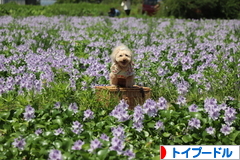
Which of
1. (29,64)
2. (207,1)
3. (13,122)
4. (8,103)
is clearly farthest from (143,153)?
(207,1)

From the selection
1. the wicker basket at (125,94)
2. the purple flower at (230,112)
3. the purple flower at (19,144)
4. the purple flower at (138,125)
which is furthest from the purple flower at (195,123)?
the purple flower at (19,144)

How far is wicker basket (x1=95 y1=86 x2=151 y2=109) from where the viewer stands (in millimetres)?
4273

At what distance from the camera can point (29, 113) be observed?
11.4ft

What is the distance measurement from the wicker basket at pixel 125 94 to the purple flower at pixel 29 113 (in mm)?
879

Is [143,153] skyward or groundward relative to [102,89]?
groundward

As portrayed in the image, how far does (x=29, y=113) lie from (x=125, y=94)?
1.24 metres

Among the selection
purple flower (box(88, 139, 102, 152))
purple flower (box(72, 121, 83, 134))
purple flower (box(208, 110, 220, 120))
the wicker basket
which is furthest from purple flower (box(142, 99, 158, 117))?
the wicker basket

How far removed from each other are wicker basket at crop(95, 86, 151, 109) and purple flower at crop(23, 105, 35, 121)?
34.6 inches

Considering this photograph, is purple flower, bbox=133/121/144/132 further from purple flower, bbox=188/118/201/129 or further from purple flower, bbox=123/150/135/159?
purple flower, bbox=123/150/135/159

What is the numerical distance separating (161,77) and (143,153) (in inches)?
96.5

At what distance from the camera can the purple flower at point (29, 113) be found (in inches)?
137

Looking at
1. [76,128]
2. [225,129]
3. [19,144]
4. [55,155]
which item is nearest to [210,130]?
[225,129]

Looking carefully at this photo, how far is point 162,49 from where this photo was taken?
7.74 metres

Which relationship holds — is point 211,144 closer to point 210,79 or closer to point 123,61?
point 123,61
